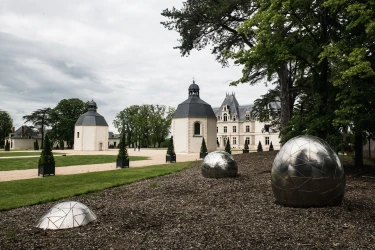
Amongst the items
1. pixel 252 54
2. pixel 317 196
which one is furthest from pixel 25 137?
pixel 317 196

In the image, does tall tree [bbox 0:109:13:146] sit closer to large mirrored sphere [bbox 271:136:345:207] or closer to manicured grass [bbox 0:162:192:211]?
manicured grass [bbox 0:162:192:211]

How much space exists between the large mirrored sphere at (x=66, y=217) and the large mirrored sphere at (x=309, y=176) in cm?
451

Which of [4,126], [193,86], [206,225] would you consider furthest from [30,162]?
[4,126]

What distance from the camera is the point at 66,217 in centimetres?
658

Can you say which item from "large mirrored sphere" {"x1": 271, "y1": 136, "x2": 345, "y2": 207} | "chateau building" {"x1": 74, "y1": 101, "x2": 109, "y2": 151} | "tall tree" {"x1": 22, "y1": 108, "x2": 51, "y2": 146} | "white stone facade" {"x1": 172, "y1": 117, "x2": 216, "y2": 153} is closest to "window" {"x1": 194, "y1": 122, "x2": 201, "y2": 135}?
"white stone facade" {"x1": 172, "y1": 117, "x2": 216, "y2": 153}

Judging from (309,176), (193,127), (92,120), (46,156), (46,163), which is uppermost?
(92,120)

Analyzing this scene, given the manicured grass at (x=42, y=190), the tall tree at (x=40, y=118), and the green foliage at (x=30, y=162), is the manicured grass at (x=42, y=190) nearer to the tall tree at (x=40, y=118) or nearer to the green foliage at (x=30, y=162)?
the green foliage at (x=30, y=162)

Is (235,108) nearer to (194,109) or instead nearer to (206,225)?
(194,109)

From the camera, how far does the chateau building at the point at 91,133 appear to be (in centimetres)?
5350

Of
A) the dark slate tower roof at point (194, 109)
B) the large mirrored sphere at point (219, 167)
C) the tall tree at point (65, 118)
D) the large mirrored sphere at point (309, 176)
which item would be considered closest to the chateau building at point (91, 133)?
the tall tree at point (65, 118)

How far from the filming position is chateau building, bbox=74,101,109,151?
53.5 m

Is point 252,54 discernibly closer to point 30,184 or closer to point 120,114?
point 30,184

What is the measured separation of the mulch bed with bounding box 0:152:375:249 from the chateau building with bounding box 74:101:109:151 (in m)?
45.7

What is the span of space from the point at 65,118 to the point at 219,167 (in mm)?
62518
